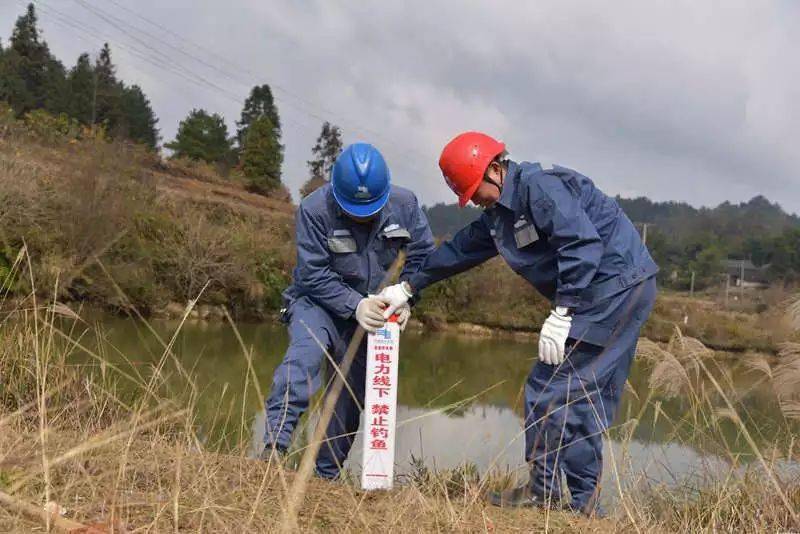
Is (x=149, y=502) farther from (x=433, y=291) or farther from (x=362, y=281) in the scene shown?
(x=433, y=291)

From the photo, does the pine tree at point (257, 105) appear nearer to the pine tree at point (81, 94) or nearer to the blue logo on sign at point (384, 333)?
the pine tree at point (81, 94)

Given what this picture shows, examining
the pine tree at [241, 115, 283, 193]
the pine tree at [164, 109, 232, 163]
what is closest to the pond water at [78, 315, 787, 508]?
the pine tree at [241, 115, 283, 193]

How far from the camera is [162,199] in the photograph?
19.0 m

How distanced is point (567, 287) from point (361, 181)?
110 cm

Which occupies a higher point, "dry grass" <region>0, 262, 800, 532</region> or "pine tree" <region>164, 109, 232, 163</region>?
"pine tree" <region>164, 109, 232, 163</region>

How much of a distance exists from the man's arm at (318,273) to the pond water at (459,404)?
47 cm

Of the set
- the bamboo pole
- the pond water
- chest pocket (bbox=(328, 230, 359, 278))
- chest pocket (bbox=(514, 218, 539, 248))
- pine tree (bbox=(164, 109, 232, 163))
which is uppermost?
pine tree (bbox=(164, 109, 232, 163))

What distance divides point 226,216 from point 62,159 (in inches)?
245

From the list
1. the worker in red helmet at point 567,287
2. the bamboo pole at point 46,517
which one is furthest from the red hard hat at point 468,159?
the bamboo pole at point 46,517

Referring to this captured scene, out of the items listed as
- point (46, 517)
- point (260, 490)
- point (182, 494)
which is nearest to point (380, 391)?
point (182, 494)

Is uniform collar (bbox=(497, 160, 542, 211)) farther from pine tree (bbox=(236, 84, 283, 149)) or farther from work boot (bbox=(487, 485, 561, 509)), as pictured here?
pine tree (bbox=(236, 84, 283, 149))

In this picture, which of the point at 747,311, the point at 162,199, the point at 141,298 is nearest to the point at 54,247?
the point at 141,298

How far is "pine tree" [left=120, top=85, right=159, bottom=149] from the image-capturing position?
121 feet

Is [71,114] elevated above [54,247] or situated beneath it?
elevated above
